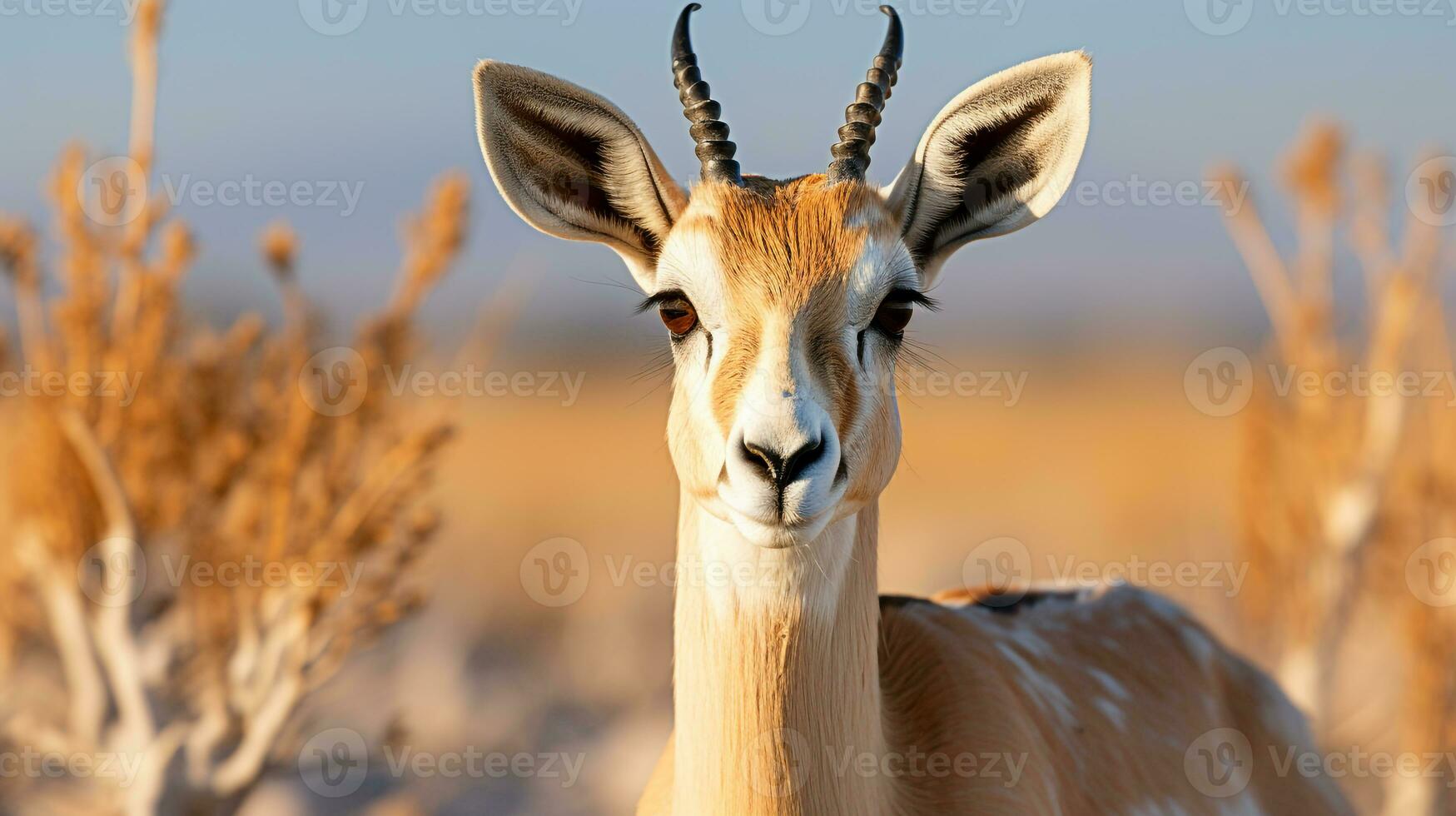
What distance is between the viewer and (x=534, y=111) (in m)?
4.22

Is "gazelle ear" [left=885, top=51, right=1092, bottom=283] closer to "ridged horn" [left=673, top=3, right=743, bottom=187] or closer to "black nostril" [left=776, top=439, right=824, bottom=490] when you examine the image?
"ridged horn" [left=673, top=3, right=743, bottom=187]

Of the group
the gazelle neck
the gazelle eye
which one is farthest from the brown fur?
the gazelle neck

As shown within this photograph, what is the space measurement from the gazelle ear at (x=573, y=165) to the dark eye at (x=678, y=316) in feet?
1.11

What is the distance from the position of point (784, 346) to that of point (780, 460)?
1.18 feet

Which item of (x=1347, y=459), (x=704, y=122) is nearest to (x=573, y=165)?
(x=704, y=122)

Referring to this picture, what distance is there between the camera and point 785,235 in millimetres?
3783

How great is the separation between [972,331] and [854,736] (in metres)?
101

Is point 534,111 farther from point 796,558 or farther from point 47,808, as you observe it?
point 47,808

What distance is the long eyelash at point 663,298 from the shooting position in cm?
389

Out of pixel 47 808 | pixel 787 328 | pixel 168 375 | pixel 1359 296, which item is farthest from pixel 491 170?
pixel 1359 296

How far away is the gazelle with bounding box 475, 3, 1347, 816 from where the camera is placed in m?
3.61

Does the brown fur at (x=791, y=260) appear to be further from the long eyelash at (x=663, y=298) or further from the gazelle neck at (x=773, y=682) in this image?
the gazelle neck at (x=773, y=682)

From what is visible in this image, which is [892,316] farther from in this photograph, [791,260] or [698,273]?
[698,273]

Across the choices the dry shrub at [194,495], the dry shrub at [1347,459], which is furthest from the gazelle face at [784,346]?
the dry shrub at [1347,459]
